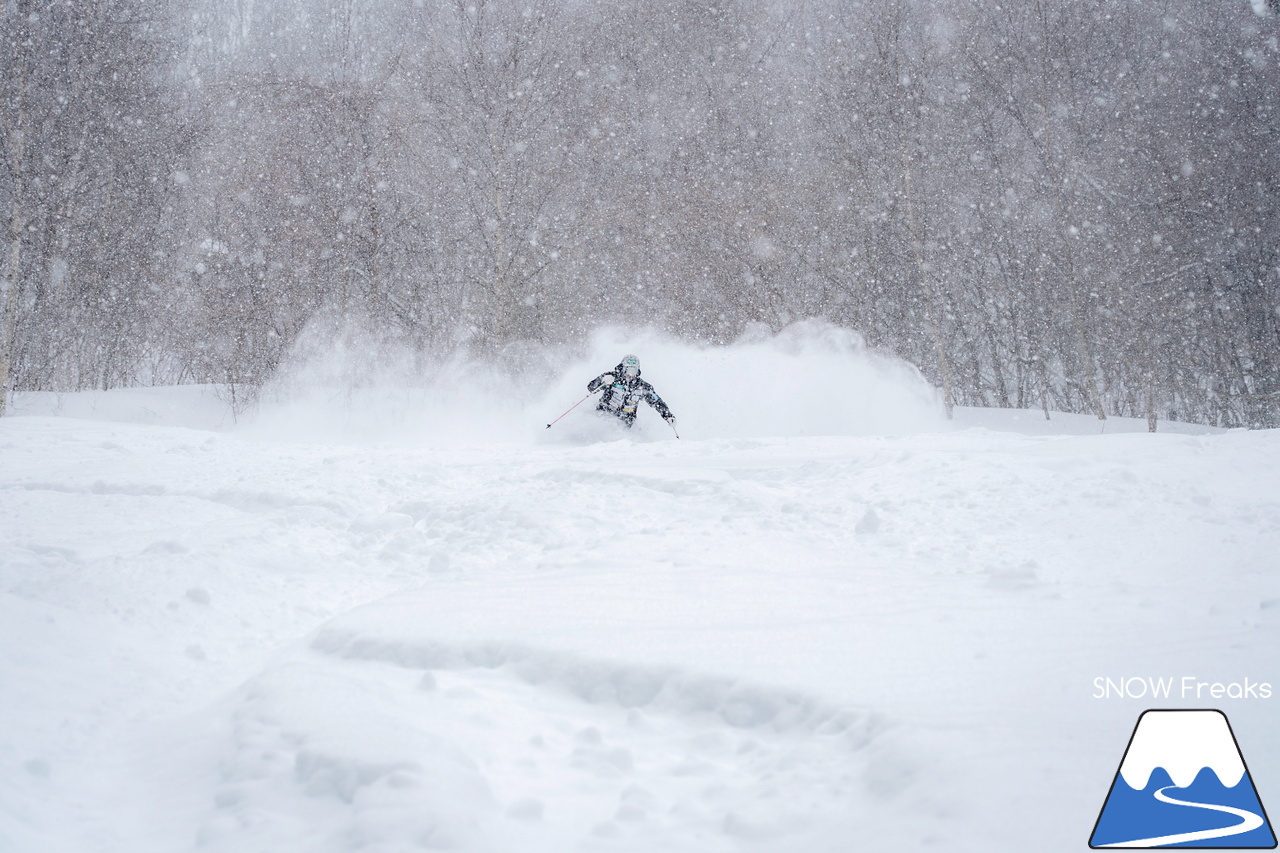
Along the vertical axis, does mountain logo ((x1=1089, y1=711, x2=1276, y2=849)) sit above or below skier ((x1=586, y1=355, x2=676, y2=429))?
below

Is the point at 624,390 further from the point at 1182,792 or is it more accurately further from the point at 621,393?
the point at 1182,792

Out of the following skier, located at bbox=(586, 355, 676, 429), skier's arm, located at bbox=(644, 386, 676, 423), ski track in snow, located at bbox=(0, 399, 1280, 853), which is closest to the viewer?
ski track in snow, located at bbox=(0, 399, 1280, 853)

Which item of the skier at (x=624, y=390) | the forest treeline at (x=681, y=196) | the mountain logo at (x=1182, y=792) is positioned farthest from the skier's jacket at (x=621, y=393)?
the mountain logo at (x=1182, y=792)

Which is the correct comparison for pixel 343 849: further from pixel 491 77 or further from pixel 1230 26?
pixel 1230 26

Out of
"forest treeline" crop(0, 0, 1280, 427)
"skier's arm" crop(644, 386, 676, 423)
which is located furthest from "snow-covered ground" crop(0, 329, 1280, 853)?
"forest treeline" crop(0, 0, 1280, 427)

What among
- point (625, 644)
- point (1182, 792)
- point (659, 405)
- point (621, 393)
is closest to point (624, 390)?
point (621, 393)

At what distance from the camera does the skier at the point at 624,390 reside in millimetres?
11477

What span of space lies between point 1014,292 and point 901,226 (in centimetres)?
474

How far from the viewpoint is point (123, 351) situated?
1964 cm

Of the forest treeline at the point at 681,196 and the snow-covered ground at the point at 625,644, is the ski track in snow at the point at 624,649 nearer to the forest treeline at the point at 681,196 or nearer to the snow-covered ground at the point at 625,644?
the snow-covered ground at the point at 625,644

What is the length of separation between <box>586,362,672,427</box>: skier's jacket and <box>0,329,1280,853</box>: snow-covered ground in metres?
4.44

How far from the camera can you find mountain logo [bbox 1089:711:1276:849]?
6.65 ft

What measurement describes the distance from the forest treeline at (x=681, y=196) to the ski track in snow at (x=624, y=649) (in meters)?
12.0

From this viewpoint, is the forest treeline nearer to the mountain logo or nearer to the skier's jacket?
the skier's jacket
